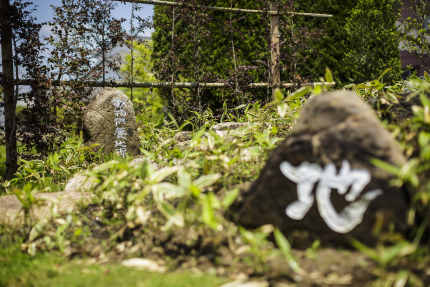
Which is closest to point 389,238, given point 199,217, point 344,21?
point 199,217

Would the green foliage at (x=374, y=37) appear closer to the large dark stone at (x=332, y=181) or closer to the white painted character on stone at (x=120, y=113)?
the white painted character on stone at (x=120, y=113)

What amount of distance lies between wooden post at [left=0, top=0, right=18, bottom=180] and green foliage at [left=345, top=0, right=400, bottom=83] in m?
6.15

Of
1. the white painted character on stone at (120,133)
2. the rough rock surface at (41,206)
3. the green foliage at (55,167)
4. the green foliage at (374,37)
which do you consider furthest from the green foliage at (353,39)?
the rough rock surface at (41,206)

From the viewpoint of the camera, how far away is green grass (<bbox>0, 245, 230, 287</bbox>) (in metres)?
1.42

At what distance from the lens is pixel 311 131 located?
1615 millimetres

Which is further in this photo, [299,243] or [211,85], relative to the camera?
[211,85]

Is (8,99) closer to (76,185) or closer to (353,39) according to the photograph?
(76,185)

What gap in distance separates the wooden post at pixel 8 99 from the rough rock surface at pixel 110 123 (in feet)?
2.78

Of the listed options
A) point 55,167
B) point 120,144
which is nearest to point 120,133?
point 120,144

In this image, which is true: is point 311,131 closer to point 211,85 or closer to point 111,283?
point 111,283

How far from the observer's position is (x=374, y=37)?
6.43 metres

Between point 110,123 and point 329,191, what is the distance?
336cm

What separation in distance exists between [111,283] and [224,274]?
0.54 m

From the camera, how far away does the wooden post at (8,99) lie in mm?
3764
